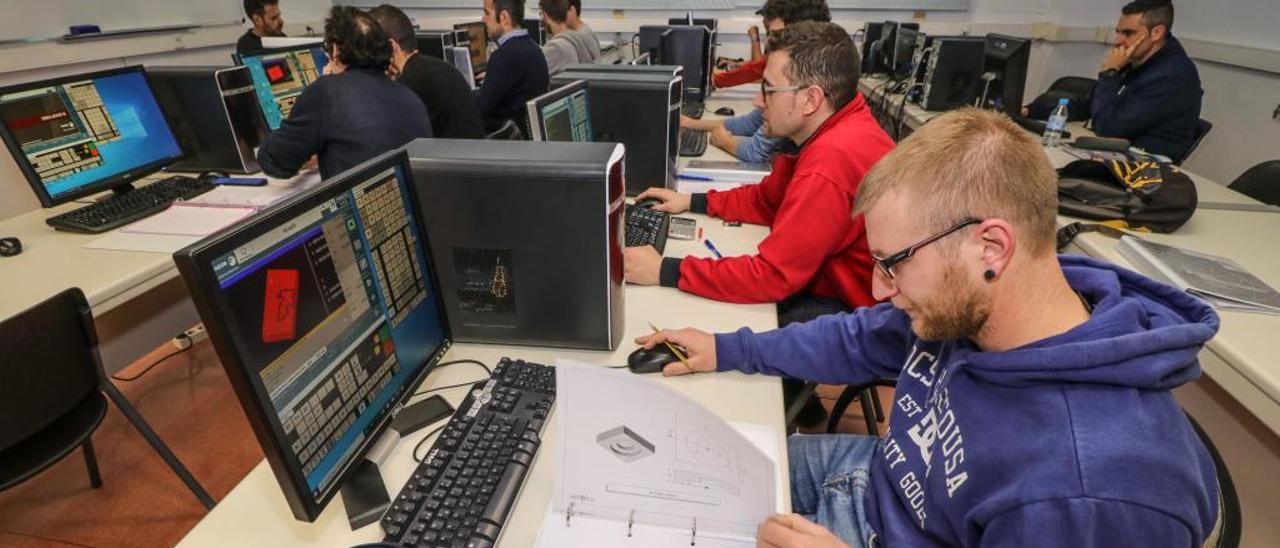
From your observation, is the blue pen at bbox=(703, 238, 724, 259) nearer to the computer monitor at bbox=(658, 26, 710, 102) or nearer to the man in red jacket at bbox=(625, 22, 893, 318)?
the man in red jacket at bbox=(625, 22, 893, 318)

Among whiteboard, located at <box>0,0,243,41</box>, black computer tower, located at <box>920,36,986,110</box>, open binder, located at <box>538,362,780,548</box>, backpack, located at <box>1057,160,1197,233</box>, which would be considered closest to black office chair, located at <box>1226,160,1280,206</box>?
backpack, located at <box>1057,160,1197,233</box>

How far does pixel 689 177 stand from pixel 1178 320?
1.67 meters

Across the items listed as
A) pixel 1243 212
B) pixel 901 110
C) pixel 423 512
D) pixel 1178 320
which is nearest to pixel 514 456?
pixel 423 512

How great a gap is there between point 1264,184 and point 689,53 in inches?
106

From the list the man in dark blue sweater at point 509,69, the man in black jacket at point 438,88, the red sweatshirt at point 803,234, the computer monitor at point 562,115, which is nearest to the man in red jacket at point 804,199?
the red sweatshirt at point 803,234

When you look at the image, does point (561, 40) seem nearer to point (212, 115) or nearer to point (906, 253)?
point (212, 115)

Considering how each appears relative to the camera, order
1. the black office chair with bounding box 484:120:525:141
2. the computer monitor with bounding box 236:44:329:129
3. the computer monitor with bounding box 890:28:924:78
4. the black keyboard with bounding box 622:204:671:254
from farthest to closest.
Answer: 1. the computer monitor with bounding box 890:28:924:78
2. the black office chair with bounding box 484:120:525:141
3. the computer monitor with bounding box 236:44:329:129
4. the black keyboard with bounding box 622:204:671:254

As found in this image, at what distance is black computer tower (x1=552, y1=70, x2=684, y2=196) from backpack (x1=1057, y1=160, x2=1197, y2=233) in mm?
1199

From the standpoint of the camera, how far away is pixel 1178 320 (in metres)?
0.71

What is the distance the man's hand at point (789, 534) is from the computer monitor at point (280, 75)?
234 cm

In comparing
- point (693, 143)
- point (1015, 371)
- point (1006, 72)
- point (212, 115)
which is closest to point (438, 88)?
point (212, 115)

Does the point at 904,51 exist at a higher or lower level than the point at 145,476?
higher

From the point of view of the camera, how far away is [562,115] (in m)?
1.59

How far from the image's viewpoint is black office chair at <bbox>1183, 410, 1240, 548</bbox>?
67 cm
